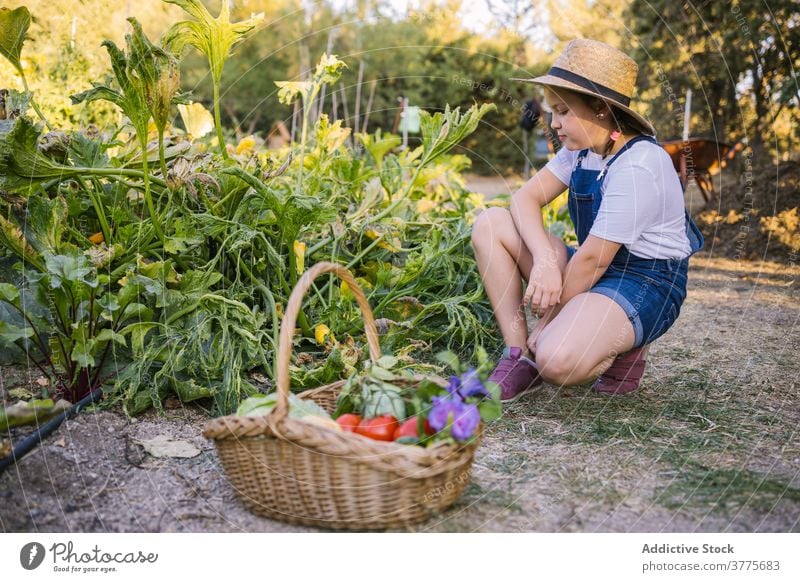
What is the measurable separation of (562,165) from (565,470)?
0.98 meters

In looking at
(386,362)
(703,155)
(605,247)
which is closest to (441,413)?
(386,362)

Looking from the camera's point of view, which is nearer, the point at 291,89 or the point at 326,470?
the point at 326,470

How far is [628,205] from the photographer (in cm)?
196

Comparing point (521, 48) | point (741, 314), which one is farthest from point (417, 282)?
point (521, 48)

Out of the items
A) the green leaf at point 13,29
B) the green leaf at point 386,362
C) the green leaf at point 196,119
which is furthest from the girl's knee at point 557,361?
the green leaf at point 13,29

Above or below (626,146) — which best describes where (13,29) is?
above

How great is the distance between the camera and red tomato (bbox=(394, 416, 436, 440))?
145 centimetres

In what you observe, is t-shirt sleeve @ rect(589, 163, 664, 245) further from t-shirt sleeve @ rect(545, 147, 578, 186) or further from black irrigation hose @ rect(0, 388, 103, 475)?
black irrigation hose @ rect(0, 388, 103, 475)

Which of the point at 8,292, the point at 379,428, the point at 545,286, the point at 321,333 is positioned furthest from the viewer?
the point at 321,333

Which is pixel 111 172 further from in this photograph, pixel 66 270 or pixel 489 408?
pixel 489 408

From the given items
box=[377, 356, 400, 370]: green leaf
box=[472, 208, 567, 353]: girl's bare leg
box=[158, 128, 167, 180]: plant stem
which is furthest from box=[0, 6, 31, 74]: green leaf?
box=[472, 208, 567, 353]: girl's bare leg

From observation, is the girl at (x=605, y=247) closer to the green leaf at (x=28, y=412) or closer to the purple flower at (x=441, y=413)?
the purple flower at (x=441, y=413)

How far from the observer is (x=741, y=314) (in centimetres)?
329
